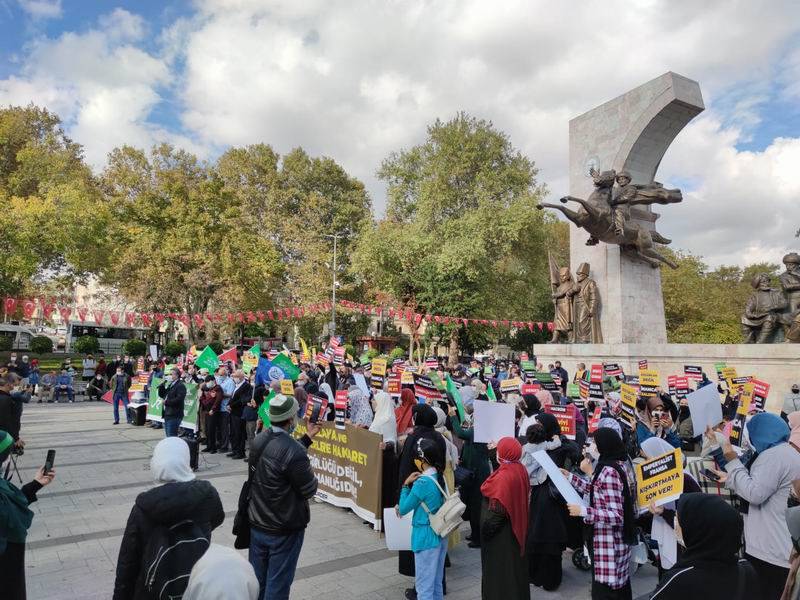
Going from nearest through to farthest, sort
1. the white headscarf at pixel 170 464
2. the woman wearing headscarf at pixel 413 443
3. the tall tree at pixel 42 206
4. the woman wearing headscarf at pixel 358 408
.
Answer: the white headscarf at pixel 170 464, the woman wearing headscarf at pixel 413 443, the woman wearing headscarf at pixel 358 408, the tall tree at pixel 42 206

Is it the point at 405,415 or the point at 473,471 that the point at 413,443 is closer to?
the point at 473,471

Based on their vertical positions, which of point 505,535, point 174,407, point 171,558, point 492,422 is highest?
point 492,422

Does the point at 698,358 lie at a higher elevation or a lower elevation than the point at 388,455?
higher

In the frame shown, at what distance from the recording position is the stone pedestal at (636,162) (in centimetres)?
1656

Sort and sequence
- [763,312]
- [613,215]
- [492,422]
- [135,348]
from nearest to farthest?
[492,422] < [763,312] < [613,215] < [135,348]

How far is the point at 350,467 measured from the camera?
287 inches

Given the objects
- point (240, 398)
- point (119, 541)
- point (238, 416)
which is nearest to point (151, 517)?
point (119, 541)

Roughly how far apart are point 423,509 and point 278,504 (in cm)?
115

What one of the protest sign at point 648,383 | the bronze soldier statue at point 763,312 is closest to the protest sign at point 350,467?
the protest sign at point 648,383

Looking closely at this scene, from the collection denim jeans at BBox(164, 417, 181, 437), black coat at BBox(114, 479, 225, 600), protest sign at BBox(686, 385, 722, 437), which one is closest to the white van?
denim jeans at BBox(164, 417, 181, 437)

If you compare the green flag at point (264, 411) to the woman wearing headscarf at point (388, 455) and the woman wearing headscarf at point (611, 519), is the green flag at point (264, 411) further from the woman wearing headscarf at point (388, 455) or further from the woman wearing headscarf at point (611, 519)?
the woman wearing headscarf at point (611, 519)

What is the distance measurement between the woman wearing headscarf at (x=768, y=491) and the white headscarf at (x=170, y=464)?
362 centimetres

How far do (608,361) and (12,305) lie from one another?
26602mm

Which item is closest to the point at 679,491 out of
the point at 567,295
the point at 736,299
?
the point at 567,295
